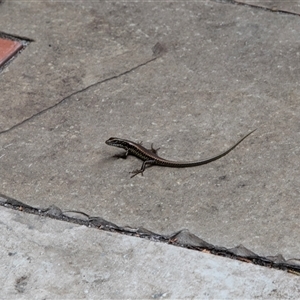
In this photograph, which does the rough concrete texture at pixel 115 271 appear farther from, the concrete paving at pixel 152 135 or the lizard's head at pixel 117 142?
the lizard's head at pixel 117 142

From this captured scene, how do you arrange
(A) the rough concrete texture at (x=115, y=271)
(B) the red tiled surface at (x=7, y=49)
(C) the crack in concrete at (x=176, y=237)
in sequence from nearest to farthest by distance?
(A) the rough concrete texture at (x=115, y=271) < (C) the crack in concrete at (x=176, y=237) < (B) the red tiled surface at (x=7, y=49)

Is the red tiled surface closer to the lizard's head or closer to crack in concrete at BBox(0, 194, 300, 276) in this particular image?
the lizard's head

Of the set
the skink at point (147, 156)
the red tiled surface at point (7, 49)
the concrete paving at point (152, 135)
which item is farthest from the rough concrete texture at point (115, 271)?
the red tiled surface at point (7, 49)

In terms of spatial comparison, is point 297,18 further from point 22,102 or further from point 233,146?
point 22,102

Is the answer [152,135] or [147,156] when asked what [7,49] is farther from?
[147,156]

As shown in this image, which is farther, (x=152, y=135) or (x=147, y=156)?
(x=152, y=135)

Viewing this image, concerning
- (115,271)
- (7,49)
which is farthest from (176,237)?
(7,49)

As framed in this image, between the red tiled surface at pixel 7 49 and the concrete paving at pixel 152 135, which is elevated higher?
the concrete paving at pixel 152 135

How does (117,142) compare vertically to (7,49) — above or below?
above
